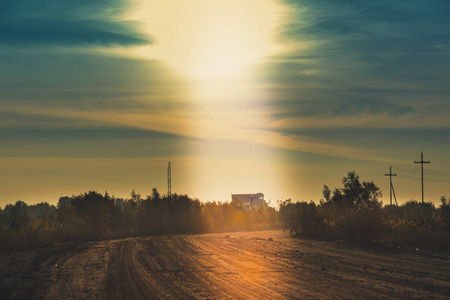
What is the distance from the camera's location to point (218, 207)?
64.2 metres

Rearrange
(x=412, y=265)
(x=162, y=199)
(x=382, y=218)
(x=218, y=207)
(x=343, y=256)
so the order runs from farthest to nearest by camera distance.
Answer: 1. (x=218, y=207)
2. (x=162, y=199)
3. (x=382, y=218)
4. (x=343, y=256)
5. (x=412, y=265)

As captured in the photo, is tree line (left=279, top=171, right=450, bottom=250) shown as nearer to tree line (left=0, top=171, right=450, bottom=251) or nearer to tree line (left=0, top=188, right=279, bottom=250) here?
tree line (left=0, top=171, right=450, bottom=251)

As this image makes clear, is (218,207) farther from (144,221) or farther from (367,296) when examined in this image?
(367,296)

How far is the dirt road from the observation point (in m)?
13.2

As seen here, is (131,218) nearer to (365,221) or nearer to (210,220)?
(210,220)

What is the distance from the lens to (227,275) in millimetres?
16344

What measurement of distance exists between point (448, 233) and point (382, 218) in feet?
16.2

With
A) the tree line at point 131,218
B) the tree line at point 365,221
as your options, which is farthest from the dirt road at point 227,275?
the tree line at point 131,218

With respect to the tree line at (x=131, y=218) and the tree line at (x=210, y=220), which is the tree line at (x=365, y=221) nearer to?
the tree line at (x=210, y=220)

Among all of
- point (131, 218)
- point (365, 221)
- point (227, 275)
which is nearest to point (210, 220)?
point (131, 218)

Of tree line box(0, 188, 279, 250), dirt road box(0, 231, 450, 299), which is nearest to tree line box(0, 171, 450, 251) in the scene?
tree line box(0, 188, 279, 250)

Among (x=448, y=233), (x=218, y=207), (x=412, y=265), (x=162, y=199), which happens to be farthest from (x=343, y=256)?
(x=218, y=207)

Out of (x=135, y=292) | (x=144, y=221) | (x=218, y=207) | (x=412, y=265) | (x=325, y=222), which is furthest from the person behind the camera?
(x=218, y=207)

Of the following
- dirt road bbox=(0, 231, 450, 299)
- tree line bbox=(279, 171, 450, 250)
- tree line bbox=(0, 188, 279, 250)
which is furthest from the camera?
tree line bbox=(0, 188, 279, 250)
